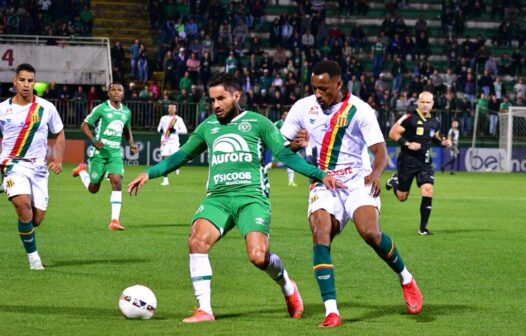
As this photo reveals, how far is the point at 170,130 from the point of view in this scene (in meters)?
33.6

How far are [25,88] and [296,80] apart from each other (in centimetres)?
3271

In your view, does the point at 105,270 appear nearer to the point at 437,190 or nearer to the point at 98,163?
the point at 98,163

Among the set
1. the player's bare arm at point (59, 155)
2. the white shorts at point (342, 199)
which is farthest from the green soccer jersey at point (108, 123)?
the white shorts at point (342, 199)

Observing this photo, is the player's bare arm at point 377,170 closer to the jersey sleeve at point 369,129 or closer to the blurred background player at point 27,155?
the jersey sleeve at point 369,129

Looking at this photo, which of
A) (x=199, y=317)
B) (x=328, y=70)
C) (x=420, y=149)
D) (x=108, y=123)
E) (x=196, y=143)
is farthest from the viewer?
(x=108, y=123)

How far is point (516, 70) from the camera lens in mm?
49312

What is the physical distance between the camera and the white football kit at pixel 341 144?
31.4ft

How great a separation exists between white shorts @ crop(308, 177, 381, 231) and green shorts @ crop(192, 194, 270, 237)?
19.2 inches

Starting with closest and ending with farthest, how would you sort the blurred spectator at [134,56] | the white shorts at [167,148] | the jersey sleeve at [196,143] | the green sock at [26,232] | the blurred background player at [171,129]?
the jersey sleeve at [196,143]
the green sock at [26,232]
the blurred background player at [171,129]
the white shorts at [167,148]
the blurred spectator at [134,56]

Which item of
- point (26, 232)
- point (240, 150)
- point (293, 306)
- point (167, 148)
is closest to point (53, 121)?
point (26, 232)

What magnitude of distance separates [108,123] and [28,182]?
20.1 feet

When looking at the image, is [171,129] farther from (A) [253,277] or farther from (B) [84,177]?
(A) [253,277]

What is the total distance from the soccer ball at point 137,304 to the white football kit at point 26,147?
145 inches

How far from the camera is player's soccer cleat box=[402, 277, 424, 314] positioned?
31.8 ft
